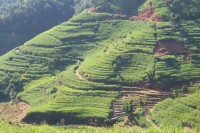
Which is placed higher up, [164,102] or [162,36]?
[162,36]

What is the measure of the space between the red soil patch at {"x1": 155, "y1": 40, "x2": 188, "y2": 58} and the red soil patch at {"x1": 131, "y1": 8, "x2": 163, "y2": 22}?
917 cm

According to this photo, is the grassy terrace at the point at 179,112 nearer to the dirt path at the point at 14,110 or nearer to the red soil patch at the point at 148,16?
the dirt path at the point at 14,110

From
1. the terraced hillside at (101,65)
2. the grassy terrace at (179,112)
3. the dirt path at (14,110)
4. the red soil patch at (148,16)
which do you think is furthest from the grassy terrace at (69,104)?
the red soil patch at (148,16)

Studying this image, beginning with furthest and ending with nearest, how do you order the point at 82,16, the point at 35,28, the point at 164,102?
the point at 35,28 → the point at 82,16 → the point at 164,102

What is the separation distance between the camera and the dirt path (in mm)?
53250

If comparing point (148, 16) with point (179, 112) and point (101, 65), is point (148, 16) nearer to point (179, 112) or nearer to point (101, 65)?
point (101, 65)

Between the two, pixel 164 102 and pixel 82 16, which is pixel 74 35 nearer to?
pixel 82 16

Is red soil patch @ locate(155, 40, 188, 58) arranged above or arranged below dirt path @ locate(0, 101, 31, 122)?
above

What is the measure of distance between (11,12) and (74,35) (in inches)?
1287

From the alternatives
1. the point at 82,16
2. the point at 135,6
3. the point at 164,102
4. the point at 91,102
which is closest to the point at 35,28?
the point at 82,16

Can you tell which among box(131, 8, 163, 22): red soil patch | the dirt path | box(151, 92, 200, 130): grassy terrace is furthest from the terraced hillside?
box(151, 92, 200, 130): grassy terrace

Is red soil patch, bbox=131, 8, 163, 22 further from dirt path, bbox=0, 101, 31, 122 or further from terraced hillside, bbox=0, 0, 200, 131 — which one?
dirt path, bbox=0, 101, 31, 122

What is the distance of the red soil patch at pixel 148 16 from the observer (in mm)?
71262

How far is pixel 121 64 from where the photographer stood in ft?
195
